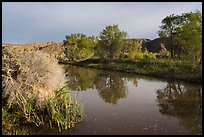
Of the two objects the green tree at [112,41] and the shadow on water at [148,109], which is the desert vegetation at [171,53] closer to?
the green tree at [112,41]

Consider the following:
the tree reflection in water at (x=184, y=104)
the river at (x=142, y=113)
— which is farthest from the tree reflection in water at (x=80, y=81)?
the tree reflection in water at (x=184, y=104)

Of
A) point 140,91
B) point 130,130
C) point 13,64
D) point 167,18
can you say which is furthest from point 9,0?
point 167,18

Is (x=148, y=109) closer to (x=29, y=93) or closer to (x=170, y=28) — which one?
(x=29, y=93)

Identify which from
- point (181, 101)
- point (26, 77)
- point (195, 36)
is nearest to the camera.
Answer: point (26, 77)

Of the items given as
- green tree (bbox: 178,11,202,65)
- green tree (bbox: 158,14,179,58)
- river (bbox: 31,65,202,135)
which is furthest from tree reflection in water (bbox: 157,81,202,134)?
green tree (bbox: 158,14,179,58)

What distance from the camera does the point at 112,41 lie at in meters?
50.9

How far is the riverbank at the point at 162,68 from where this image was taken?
86.7 ft

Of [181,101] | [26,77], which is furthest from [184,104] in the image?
[26,77]

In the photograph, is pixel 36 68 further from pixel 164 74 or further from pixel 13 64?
pixel 164 74

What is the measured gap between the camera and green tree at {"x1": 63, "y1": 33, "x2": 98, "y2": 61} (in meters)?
65.7

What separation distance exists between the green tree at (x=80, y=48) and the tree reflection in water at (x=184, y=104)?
143ft

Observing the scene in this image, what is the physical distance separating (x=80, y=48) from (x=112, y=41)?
18776mm

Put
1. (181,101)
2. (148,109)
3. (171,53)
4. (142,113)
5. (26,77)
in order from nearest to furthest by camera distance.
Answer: (26,77), (142,113), (148,109), (181,101), (171,53)

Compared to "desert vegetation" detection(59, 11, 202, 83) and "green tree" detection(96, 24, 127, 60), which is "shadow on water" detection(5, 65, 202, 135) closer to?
"desert vegetation" detection(59, 11, 202, 83)
